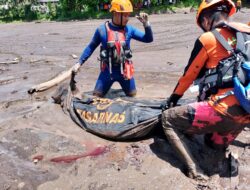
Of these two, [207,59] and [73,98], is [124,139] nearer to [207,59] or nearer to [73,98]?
[73,98]

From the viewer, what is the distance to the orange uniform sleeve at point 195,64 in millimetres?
3658

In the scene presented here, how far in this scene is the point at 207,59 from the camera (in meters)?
3.69

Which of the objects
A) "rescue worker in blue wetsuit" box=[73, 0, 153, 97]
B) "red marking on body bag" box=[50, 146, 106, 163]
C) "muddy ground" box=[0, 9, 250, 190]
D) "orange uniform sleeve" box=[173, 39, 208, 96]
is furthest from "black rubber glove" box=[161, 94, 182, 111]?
"rescue worker in blue wetsuit" box=[73, 0, 153, 97]

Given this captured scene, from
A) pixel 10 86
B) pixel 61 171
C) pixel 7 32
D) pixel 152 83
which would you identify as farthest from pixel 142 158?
pixel 7 32

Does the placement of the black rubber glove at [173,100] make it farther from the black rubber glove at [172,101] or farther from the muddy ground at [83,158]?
the muddy ground at [83,158]

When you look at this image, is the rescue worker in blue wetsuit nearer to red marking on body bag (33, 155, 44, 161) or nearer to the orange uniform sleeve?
red marking on body bag (33, 155, 44, 161)

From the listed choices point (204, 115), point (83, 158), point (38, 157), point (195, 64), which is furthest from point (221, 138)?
point (38, 157)

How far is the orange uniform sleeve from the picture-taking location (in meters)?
3.66

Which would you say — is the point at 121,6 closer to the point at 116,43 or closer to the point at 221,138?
the point at 116,43

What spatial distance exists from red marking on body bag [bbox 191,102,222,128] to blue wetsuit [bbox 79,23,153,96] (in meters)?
2.11

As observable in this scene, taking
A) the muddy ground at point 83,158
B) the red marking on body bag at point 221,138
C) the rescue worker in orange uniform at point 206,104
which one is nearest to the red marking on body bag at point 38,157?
the muddy ground at point 83,158

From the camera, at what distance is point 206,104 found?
12.3ft

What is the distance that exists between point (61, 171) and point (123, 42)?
227 centimetres

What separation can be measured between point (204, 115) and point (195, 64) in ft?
1.61
